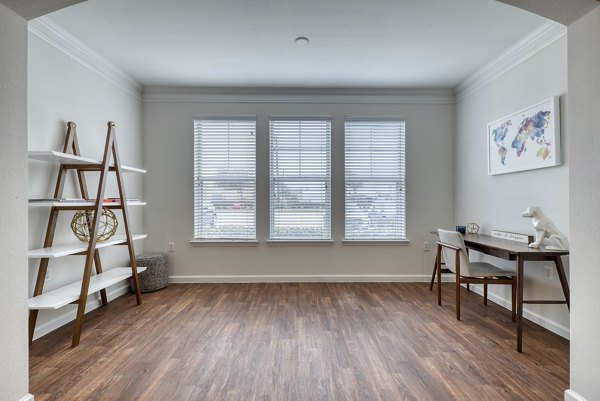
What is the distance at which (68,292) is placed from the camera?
2492 mm

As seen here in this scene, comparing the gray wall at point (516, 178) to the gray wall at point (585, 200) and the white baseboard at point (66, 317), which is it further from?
the white baseboard at point (66, 317)

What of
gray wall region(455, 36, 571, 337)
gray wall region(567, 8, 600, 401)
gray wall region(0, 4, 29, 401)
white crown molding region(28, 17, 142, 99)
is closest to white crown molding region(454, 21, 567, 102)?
gray wall region(455, 36, 571, 337)

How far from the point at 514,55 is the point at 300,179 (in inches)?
105

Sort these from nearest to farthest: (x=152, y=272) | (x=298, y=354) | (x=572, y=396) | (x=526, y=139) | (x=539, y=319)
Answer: (x=572, y=396), (x=298, y=354), (x=539, y=319), (x=526, y=139), (x=152, y=272)

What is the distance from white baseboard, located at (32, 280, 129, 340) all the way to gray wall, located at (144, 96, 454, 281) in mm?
711

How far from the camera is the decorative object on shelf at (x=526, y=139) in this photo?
2.55 m

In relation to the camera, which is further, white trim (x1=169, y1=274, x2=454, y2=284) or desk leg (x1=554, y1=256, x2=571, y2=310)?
white trim (x1=169, y1=274, x2=454, y2=284)

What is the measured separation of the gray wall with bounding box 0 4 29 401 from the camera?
1402 millimetres

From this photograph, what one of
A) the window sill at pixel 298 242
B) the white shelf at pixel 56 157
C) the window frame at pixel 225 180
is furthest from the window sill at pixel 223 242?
the white shelf at pixel 56 157

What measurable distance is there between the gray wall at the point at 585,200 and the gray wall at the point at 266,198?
2.57m

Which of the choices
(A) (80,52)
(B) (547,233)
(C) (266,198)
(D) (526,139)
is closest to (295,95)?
(C) (266,198)

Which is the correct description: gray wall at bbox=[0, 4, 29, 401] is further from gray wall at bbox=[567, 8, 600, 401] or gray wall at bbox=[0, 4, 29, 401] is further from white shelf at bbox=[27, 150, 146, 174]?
gray wall at bbox=[567, 8, 600, 401]

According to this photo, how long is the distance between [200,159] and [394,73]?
8.86ft

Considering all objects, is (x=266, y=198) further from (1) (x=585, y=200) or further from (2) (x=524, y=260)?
(1) (x=585, y=200)
